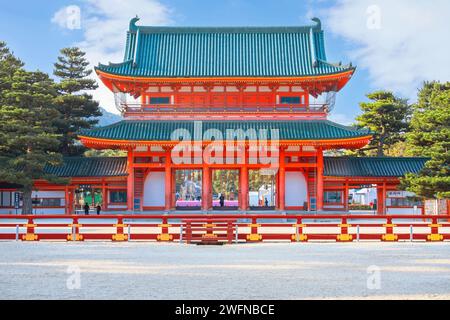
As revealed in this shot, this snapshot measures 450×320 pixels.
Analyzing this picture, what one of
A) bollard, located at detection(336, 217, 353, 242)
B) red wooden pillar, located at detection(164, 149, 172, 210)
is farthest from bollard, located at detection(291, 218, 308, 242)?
red wooden pillar, located at detection(164, 149, 172, 210)

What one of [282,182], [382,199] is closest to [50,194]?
[282,182]

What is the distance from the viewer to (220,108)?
4034 centimetres

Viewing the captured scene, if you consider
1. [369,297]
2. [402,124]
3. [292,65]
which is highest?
[292,65]

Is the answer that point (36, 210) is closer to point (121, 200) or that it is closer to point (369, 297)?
point (121, 200)

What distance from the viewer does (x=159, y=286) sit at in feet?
40.1

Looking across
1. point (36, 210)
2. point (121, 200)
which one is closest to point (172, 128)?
point (121, 200)

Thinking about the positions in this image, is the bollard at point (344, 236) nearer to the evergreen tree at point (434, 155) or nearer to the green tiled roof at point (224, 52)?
the evergreen tree at point (434, 155)

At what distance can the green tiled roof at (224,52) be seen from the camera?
134 feet

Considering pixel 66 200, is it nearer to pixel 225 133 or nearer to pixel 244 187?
pixel 225 133

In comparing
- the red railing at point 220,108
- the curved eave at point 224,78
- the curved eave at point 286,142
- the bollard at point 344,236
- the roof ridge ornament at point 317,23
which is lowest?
the bollard at point 344,236

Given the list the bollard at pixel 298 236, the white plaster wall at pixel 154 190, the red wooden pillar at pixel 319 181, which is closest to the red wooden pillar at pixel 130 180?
the white plaster wall at pixel 154 190

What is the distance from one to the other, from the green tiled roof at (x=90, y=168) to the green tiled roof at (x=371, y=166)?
1710 centimetres

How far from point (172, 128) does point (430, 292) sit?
29750 millimetres

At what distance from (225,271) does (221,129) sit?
83.6 feet
